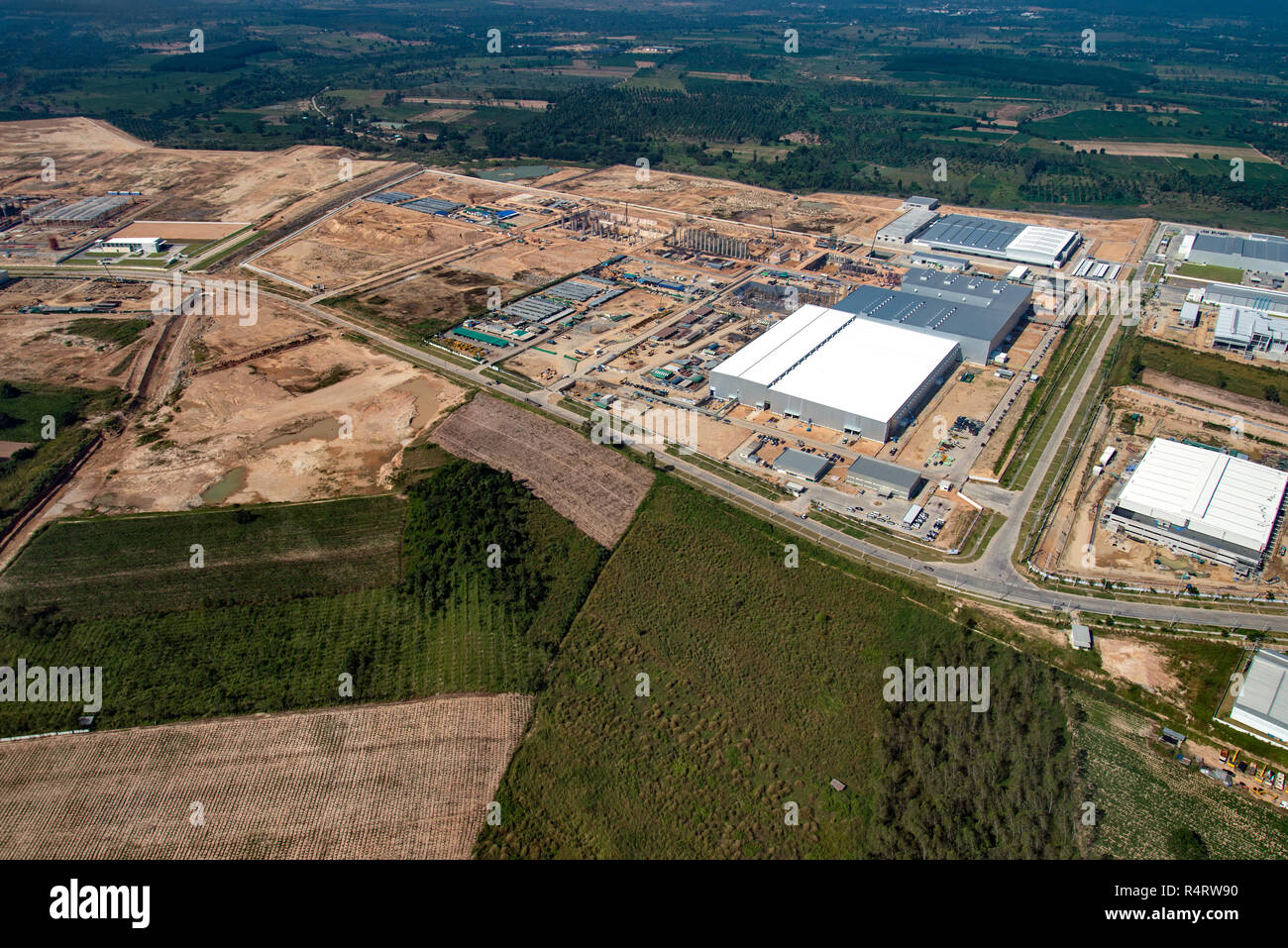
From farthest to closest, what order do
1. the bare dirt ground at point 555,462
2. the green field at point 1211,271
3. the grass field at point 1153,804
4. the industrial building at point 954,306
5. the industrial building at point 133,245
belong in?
the industrial building at point 133,245 → the green field at point 1211,271 → the industrial building at point 954,306 → the bare dirt ground at point 555,462 → the grass field at point 1153,804

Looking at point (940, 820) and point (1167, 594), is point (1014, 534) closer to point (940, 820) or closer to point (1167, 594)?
point (1167, 594)

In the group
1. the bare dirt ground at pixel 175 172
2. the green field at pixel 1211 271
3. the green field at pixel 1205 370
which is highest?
the bare dirt ground at pixel 175 172

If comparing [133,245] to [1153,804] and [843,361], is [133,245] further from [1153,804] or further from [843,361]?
[1153,804]

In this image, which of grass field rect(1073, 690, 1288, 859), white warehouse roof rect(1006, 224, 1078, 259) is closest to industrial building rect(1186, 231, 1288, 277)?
white warehouse roof rect(1006, 224, 1078, 259)

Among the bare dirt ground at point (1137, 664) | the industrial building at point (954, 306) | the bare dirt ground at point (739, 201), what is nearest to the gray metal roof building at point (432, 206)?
the bare dirt ground at point (739, 201)

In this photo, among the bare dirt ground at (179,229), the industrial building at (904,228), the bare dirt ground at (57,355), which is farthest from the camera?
the bare dirt ground at (179,229)

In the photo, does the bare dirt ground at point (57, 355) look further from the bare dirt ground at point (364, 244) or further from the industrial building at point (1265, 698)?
the industrial building at point (1265, 698)
